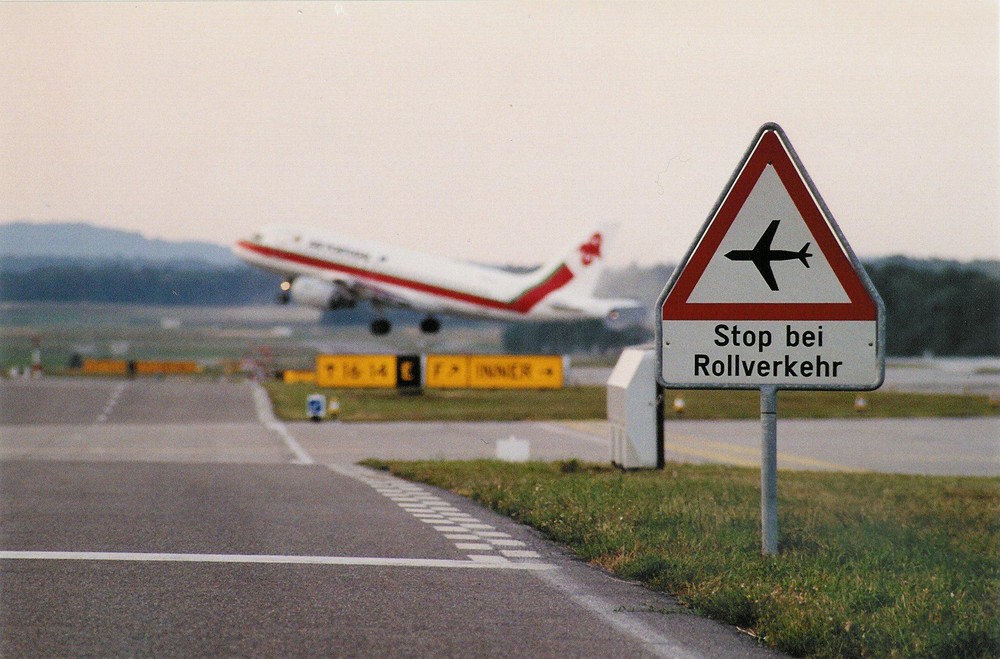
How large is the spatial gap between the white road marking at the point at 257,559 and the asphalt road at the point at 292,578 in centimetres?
2

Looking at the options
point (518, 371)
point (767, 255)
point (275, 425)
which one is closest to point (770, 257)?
point (767, 255)

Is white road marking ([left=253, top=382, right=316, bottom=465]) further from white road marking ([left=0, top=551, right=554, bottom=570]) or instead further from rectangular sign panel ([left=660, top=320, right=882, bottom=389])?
rectangular sign panel ([left=660, top=320, right=882, bottom=389])

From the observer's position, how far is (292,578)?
9.33m

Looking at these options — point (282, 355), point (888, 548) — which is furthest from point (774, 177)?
point (282, 355)

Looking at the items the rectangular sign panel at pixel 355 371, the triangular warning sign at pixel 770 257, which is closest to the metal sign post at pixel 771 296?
the triangular warning sign at pixel 770 257

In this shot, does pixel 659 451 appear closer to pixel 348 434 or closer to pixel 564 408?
pixel 348 434

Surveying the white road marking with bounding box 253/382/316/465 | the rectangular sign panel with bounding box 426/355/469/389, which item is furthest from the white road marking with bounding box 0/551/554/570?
the rectangular sign panel with bounding box 426/355/469/389

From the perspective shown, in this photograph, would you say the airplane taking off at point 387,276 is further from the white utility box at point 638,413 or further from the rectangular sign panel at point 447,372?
the white utility box at point 638,413

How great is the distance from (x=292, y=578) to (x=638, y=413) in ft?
37.3

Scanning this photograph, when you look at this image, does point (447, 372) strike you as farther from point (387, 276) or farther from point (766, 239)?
point (766, 239)

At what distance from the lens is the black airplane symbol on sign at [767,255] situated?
27.2ft

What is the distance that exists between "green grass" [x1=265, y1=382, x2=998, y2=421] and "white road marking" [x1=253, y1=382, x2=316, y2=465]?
0.49 meters

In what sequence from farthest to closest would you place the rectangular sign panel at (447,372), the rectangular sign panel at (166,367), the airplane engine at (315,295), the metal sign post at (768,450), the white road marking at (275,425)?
the rectangular sign panel at (166,367)
the rectangular sign panel at (447,372)
the airplane engine at (315,295)
the white road marking at (275,425)
the metal sign post at (768,450)

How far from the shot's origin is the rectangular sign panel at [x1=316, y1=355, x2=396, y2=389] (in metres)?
62.2
